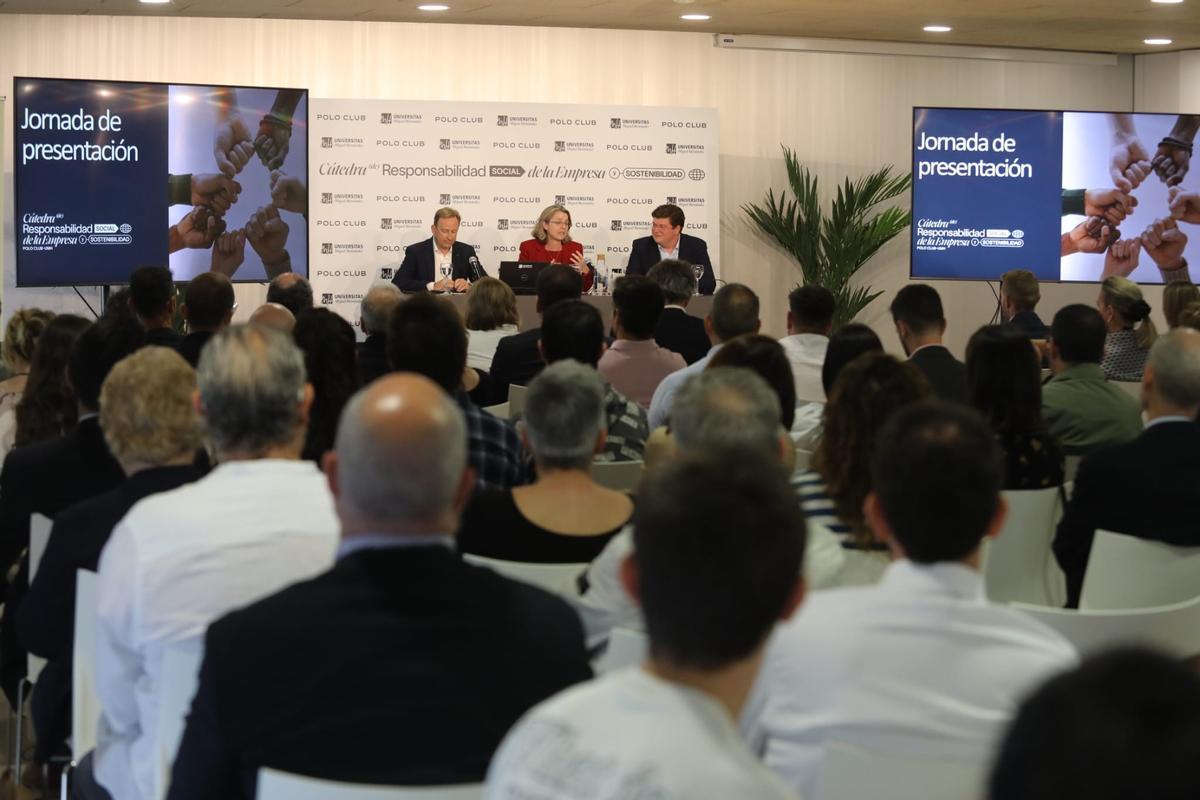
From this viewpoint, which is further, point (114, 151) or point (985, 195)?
point (985, 195)

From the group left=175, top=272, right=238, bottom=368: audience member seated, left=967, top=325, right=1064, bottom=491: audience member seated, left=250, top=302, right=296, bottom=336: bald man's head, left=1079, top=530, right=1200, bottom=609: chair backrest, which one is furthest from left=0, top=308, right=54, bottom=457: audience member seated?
left=1079, top=530, right=1200, bottom=609: chair backrest

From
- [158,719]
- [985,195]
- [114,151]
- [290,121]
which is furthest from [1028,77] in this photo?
[158,719]

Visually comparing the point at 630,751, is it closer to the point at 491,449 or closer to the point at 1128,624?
the point at 1128,624

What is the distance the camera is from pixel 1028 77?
13.7 meters

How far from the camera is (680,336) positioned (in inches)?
280

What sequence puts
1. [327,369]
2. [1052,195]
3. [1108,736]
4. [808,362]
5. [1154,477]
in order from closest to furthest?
[1108,736] → [1154,477] → [327,369] → [808,362] → [1052,195]

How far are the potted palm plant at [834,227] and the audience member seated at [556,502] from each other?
928 centimetres

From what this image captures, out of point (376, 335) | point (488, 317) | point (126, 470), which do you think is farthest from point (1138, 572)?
point (488, 317)

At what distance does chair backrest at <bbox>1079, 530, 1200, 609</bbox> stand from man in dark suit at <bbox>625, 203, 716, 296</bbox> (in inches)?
284

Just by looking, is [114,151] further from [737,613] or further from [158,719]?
[737,613]

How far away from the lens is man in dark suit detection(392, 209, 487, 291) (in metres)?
10.3

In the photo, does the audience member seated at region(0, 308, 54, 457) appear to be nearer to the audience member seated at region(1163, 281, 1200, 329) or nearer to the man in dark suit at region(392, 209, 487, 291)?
the man in dark suit at region(392, 209, 487, 291)

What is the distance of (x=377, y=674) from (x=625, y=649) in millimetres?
625

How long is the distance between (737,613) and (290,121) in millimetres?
9591
